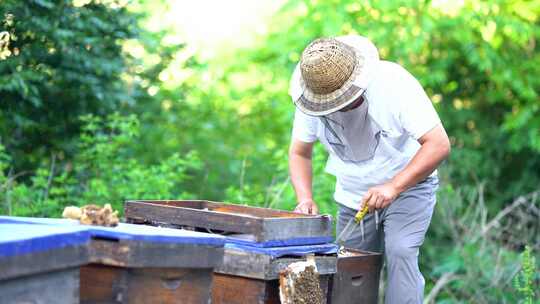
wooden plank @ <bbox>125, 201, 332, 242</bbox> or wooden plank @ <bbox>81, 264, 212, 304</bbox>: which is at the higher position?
wooden plank @ <bbox>125, 201, 332, 242</bbox>

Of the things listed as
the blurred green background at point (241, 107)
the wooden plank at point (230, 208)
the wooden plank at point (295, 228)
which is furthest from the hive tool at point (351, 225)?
the blurred green background at point (241, 107)

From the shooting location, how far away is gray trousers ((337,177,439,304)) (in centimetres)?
473

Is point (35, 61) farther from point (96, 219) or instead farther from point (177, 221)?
point (96, 219)

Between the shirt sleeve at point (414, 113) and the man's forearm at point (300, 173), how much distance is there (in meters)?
0.79

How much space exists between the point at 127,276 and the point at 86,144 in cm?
379

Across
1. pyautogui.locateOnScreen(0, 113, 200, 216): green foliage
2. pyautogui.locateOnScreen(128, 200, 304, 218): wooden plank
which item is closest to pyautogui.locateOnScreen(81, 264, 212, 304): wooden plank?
pyautogui.locateOnScreen(128, 200, 304, 218): wooden plank

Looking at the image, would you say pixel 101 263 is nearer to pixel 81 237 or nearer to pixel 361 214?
pixel 81 237

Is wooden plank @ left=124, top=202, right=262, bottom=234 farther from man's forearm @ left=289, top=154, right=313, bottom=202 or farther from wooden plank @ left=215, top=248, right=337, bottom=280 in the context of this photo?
man's forearm @ left=289, top=154, right=313, bottom=202

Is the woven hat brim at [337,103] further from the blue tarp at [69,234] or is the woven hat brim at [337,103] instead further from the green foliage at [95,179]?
the green foliage at [95,179]

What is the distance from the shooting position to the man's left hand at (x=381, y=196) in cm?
447

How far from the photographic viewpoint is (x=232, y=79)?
35.4ft

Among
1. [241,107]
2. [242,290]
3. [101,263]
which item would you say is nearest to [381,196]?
[242,290]

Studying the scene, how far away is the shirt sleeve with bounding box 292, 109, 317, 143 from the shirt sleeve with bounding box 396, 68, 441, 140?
1.98 ft

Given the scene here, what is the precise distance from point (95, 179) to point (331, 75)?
310 cm
